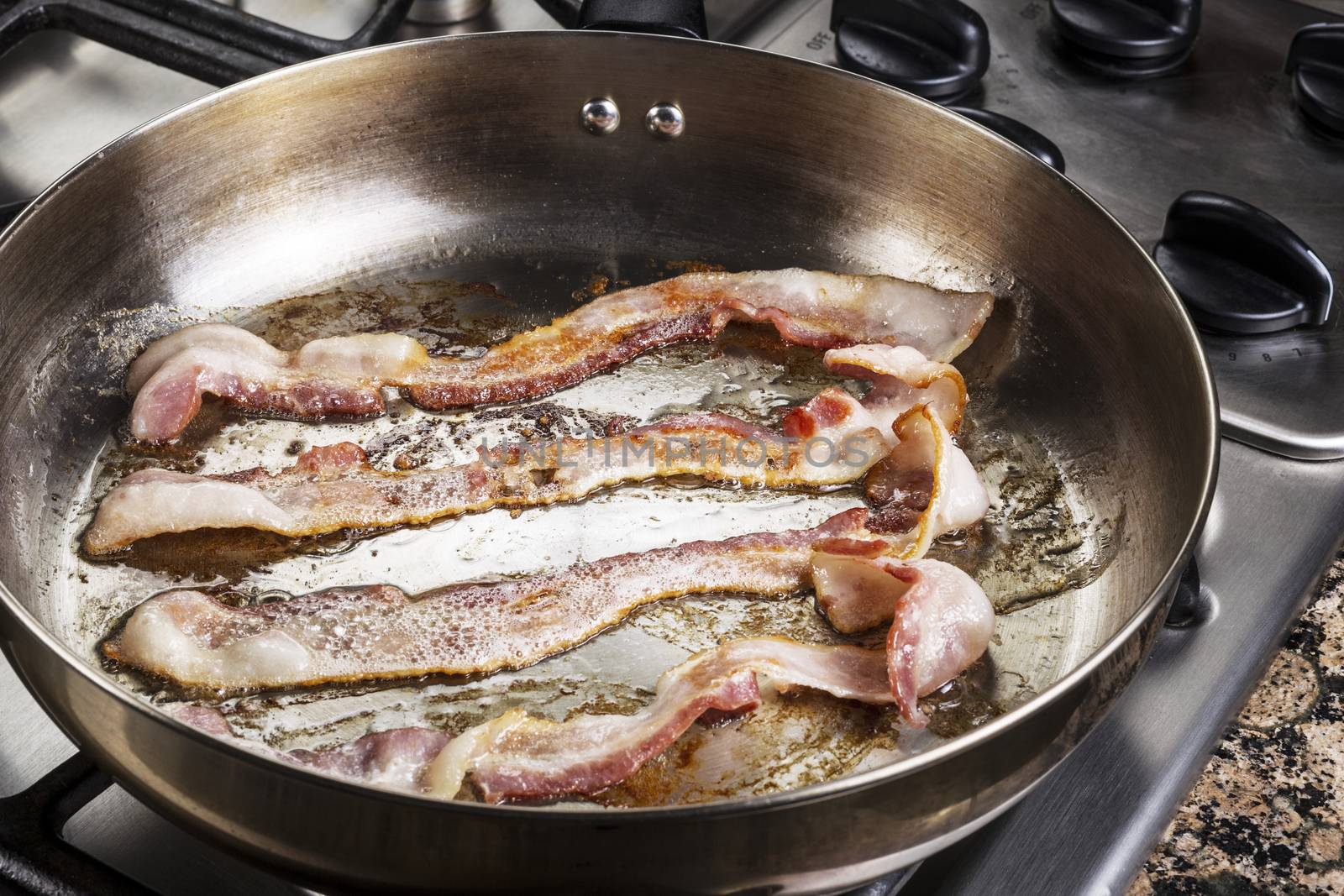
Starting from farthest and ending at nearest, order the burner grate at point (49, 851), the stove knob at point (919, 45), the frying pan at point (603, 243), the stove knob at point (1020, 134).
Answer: the stove knob at point (919, 45)
the stove knob at point (1020, 134)
the frying pan at point (603, 243)
the burner grate at point (49, 851)

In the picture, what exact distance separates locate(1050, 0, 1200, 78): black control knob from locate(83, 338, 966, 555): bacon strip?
25.4 inches

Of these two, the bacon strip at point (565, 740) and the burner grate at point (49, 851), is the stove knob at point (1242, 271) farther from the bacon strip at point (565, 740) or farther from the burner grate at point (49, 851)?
the burner grate at point (49, 851)

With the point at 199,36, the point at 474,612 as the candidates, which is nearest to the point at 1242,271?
the point at 474,612

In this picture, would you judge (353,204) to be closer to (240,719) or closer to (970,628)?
(240,719)

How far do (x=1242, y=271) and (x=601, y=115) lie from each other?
0.70 m

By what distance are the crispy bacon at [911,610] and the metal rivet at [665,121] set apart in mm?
570

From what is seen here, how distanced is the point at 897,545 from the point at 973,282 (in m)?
0.38

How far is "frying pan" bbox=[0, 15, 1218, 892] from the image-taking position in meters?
1.07

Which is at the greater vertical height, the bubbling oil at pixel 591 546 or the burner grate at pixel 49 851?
the burner grate at pixel 49 851

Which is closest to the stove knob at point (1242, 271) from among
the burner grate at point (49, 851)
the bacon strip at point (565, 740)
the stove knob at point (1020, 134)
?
the stove knob at point (1020, 134)

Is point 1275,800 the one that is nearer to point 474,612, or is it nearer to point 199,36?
point 474,612

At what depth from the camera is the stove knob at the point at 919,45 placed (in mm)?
1522

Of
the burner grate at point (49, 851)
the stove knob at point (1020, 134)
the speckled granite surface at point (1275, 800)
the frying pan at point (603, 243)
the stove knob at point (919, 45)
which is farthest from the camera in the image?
the stove knob at point (919, 45)

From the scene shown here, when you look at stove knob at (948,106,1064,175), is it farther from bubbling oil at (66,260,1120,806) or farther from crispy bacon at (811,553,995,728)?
crispy bacon at (811,553,995,728)
